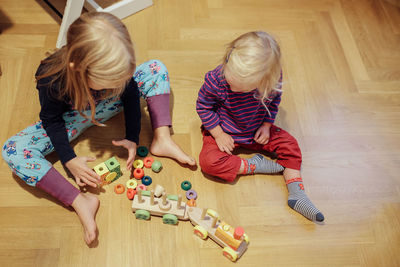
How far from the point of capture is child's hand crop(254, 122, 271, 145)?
1.03 metres

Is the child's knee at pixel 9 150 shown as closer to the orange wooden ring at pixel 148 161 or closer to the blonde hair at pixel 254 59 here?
the orange wooden ring at pixel 148 161

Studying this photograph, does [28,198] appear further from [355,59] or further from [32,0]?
[355,59]

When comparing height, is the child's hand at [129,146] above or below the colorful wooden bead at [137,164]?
above

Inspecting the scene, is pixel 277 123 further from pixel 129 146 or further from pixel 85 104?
pixel 85 104

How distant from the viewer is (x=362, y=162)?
113cm

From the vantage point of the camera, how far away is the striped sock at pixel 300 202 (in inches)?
38.6

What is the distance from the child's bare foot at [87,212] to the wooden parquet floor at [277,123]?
1.2 inches

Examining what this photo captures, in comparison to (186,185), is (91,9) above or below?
above

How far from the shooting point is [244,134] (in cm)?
104

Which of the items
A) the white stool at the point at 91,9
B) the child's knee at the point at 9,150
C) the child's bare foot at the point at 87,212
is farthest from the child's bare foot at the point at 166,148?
the white stool at the point at 91,9

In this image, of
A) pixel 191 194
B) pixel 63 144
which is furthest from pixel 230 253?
pixel 63 144

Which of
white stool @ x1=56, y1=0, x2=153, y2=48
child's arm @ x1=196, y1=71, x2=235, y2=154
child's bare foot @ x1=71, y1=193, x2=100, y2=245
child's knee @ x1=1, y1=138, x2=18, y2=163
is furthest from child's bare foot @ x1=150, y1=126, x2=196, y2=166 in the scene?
white stool @ x1=56, y1=0, x2=153, y2=48

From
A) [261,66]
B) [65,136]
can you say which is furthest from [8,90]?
[261,66]

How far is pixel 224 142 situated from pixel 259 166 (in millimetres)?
127
